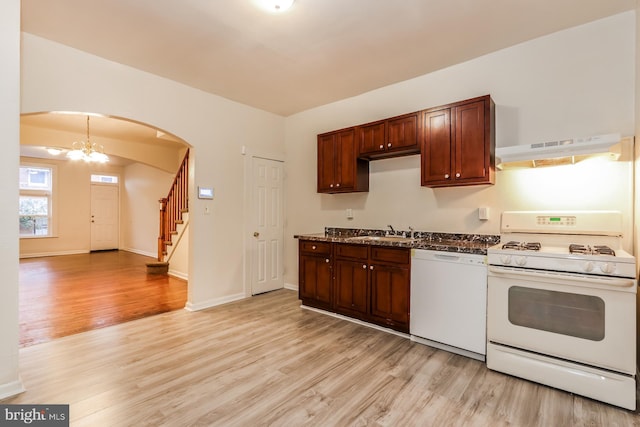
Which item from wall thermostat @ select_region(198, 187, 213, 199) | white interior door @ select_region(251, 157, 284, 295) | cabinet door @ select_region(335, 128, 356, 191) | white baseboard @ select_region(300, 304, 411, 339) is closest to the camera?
white baseboard @ select_region(300, 304, 411, 339)

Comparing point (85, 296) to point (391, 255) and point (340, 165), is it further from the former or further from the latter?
point (391, 255)

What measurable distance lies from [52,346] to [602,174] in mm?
5219

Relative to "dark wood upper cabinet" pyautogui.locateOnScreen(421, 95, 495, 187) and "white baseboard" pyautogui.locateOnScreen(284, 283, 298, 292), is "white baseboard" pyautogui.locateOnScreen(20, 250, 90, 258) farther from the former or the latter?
→ "dark wood upper cabinet" pyautogui.locateOnScreen(421, 95, 495, 187)

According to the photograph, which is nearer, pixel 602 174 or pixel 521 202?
pixel 602 174

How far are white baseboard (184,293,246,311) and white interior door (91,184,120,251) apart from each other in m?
7.45

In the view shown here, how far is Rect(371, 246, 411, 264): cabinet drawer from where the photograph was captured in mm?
3061

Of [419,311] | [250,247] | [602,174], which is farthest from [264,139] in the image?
[602,174]

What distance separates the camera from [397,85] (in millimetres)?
3854

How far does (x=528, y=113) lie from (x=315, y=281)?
2.96 meters

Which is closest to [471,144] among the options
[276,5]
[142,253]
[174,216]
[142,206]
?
[276,5]

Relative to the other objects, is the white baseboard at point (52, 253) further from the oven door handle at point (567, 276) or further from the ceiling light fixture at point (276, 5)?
the oven door handle at point (567, 276)

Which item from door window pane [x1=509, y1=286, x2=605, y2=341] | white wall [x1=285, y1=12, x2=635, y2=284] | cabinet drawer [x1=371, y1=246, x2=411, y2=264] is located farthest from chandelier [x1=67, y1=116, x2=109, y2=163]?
door window pane [x1=509, y1=286, x2=605, y2=341]

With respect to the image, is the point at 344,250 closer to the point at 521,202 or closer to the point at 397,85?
the point at 521,202

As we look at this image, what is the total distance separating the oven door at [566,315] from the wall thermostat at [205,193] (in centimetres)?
345
